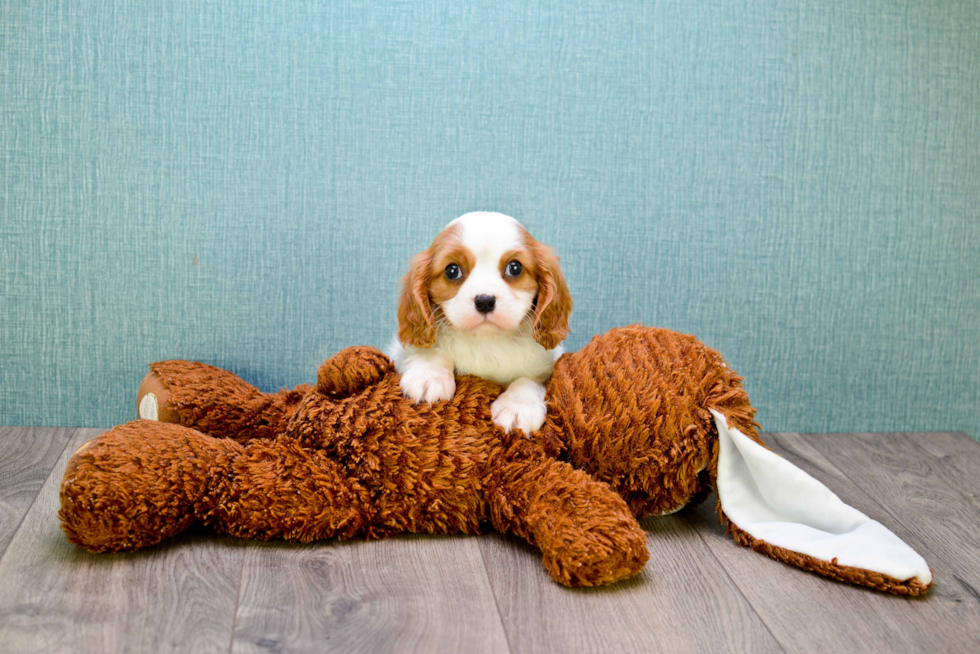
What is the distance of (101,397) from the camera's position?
181 cm

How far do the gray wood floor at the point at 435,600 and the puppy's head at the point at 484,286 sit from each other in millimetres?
343

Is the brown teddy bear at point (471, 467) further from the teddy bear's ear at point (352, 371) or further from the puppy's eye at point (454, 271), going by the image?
the puppy's eye at point (454, 271)

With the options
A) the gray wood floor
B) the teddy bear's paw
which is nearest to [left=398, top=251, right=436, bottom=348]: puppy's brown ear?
the gray wood floor

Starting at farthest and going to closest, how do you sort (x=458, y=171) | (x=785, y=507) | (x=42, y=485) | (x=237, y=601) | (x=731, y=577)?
(x=458, y=171)
(x=42, y=485)
(x=785, y=507)
(x=731, y=577)
(x=237, y=601)

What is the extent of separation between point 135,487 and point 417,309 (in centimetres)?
49

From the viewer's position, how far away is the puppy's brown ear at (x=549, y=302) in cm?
134

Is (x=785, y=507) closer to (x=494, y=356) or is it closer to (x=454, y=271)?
(x=494, y=356)

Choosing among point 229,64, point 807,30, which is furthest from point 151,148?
point 807,30

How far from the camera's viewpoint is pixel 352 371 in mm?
1358

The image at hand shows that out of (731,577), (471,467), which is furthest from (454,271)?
(731,577)

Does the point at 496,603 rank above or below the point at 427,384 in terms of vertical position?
below

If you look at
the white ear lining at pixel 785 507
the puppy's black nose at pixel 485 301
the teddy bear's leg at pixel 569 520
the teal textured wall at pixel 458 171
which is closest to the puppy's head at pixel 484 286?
the puppy's black nose at pixel 485 301

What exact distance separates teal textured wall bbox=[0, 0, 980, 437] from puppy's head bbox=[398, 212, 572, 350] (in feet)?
1.56

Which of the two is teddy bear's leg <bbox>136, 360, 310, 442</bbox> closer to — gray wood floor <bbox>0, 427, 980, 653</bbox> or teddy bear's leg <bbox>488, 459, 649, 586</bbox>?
gray wood floor <bbox>0, 427, 980, 653</bbox>
